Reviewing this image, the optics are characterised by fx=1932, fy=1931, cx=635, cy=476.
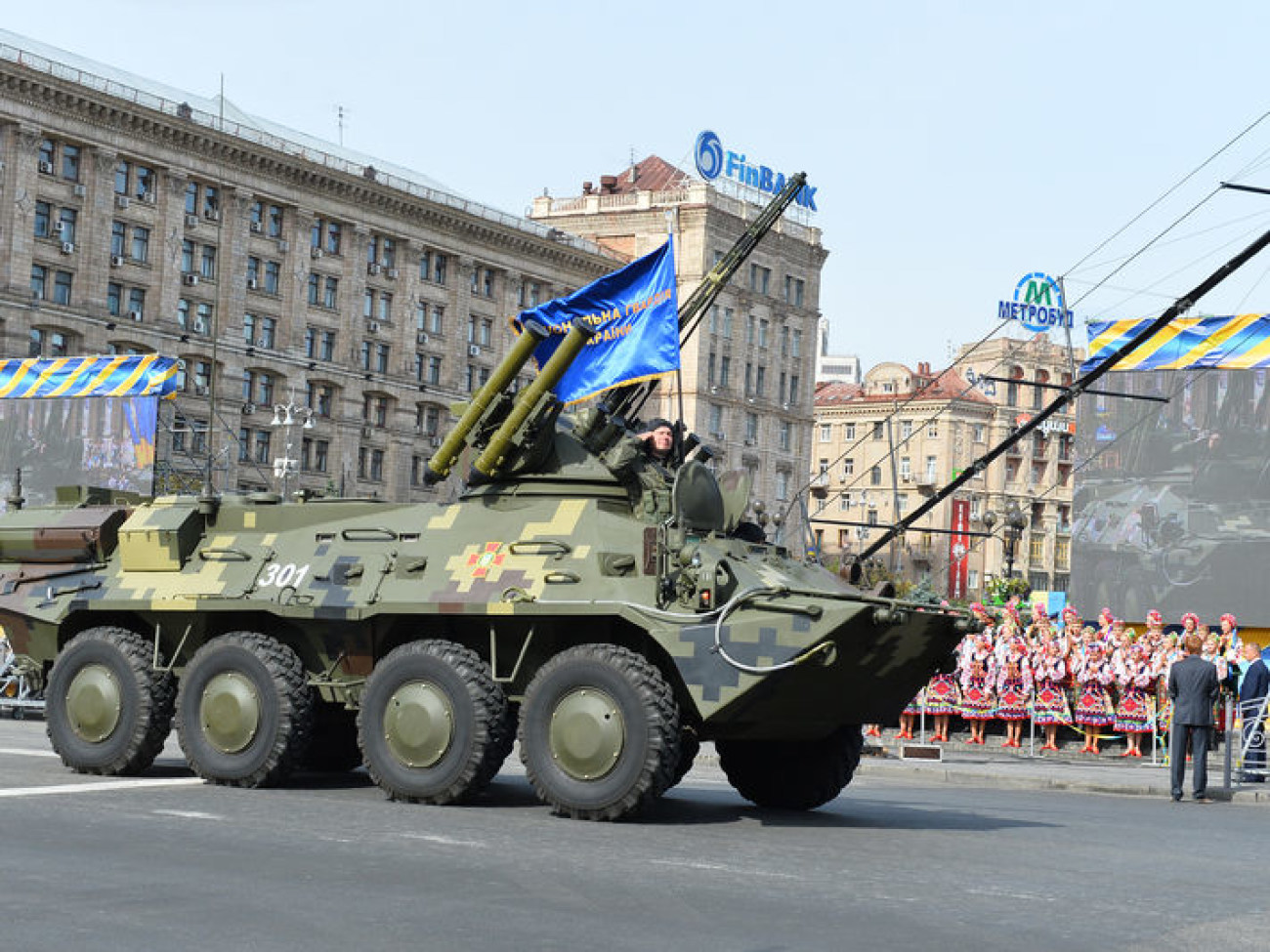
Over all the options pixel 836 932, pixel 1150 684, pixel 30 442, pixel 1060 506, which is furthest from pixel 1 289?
pixel 1060 506

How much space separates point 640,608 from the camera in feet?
41.4

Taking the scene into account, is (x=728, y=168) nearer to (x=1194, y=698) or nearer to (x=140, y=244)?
(x=140, y=244)

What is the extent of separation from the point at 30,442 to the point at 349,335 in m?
38.7

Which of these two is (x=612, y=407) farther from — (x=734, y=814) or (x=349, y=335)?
(x=349, y=335)

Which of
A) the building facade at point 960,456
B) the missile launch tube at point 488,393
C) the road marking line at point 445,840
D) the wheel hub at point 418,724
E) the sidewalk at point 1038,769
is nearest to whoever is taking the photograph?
the road marking line at point 445,840

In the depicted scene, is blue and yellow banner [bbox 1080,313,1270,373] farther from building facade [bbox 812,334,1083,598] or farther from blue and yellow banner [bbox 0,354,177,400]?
building facade [bbox 812,334,1083,598]

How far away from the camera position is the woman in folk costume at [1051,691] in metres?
24.5

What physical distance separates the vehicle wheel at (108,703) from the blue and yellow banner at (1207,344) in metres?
25.3

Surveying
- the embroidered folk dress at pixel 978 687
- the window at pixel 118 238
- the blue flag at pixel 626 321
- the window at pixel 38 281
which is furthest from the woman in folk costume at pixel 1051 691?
the window at pixel 118 238

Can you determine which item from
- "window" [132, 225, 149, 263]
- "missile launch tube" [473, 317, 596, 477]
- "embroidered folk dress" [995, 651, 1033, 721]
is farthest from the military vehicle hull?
"window" [132, 225, 149, 263]

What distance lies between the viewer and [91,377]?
41.5 m

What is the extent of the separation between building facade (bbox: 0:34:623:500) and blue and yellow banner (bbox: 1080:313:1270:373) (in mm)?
30589

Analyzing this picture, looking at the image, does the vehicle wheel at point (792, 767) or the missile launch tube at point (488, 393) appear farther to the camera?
the missile launch tube at point (488, 393)

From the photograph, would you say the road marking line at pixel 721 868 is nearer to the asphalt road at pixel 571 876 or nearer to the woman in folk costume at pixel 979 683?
the asphalt road at pixel 571 876
